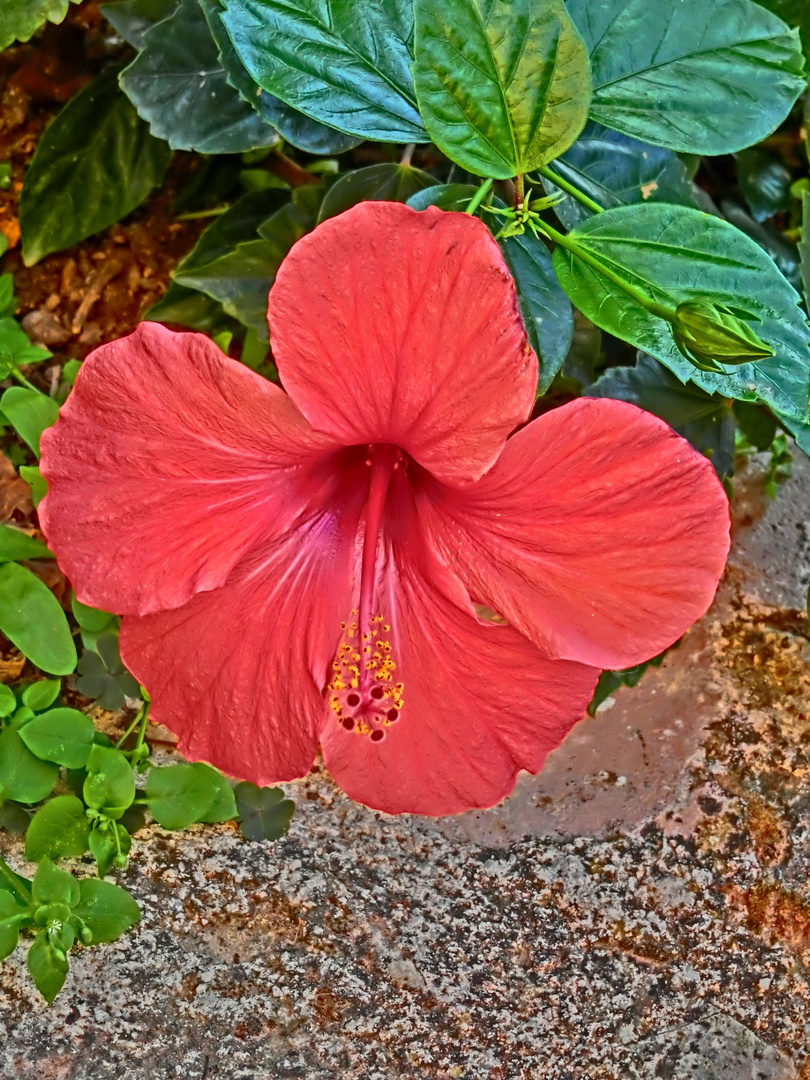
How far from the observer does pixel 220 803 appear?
1171mm

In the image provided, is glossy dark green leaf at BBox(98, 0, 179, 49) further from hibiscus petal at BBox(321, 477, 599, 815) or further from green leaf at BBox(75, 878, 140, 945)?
green leaf at BBox(75, 878, 140, 945)

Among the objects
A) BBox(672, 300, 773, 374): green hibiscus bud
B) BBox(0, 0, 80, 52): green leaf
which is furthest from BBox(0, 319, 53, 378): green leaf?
BBox(672, 300, 773, 374): green hibiscus bud

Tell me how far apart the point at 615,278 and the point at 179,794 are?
805 mm

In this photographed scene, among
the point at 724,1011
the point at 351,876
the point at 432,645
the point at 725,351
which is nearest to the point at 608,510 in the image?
the point at 725,351

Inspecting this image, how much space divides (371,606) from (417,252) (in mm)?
386

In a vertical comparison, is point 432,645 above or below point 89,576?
below

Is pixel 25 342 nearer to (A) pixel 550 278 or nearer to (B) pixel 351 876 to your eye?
(A) pixel 550 278

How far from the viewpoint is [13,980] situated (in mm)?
1203

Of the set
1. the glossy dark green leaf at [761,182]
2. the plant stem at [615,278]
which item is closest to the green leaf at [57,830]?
the plant stem at [615,278]

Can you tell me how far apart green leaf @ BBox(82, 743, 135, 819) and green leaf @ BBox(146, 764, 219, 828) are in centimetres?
3

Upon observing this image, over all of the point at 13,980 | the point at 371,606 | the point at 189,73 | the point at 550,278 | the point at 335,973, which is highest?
the point at 189,73

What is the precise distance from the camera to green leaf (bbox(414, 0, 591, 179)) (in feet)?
2.59

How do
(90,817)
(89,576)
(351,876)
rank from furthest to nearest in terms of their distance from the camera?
1. (351,876)
2. (90,817)
3. (89,576)

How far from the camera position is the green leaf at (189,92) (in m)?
1.15
